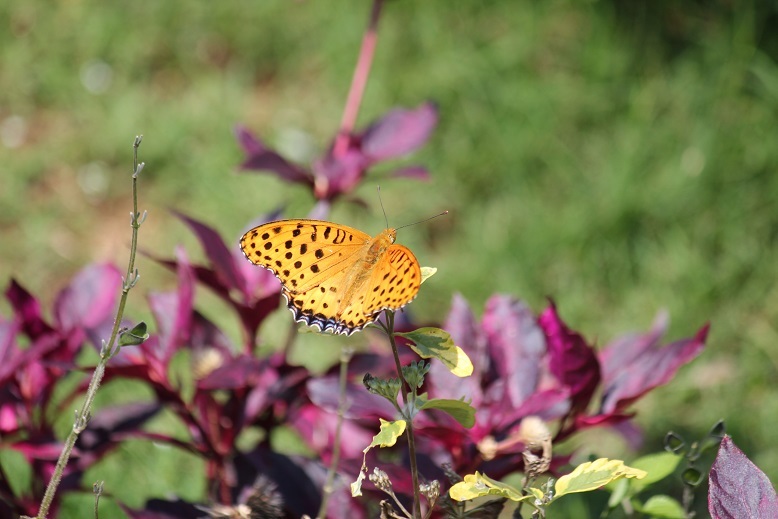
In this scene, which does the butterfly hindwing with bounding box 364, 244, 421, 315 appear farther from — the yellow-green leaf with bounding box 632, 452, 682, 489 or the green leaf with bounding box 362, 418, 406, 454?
the yellow-green leaf with bounding box 632, 452, 682, 489

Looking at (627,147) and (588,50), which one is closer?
(627,147)

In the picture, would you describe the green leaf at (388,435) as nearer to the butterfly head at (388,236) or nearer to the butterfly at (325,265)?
the butterfly at (325,265)

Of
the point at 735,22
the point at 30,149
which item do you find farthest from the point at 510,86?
the point at 30,149

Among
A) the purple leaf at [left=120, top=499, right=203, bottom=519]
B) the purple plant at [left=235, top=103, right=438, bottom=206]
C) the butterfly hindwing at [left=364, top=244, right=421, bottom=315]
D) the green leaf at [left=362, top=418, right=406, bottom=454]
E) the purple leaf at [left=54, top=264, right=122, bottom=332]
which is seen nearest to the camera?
the green leaf at [left=362, top=418, right=406, bottom=454]

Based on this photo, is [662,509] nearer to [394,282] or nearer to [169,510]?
[394,282]

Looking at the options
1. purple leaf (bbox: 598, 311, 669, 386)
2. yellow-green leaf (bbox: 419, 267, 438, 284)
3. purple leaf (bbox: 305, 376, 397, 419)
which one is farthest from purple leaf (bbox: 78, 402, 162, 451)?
purple leaf (bbox: 598, 311, 669, 386)

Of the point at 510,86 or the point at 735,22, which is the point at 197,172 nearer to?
the point at 510,86
